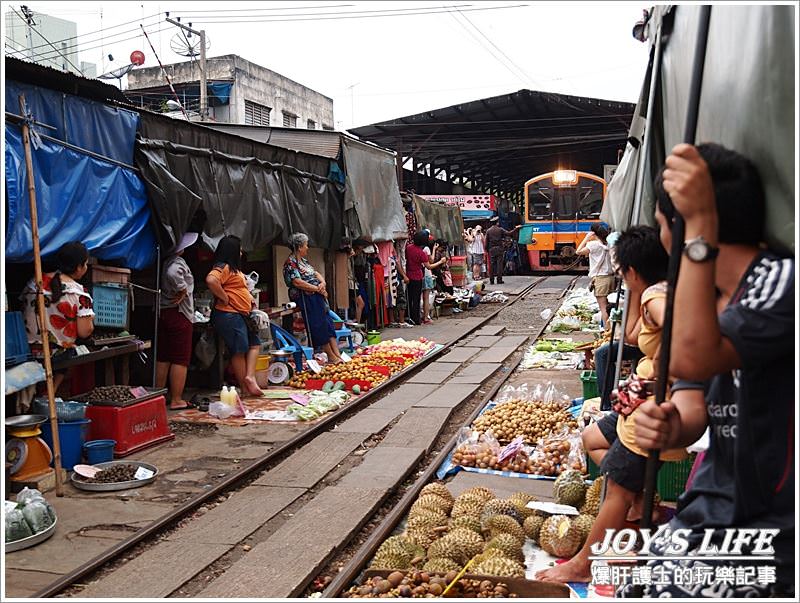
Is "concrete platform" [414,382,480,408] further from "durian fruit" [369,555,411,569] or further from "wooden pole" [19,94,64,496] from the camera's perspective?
"durian fruit" [369,555,411,569]

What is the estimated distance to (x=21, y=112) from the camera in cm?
626

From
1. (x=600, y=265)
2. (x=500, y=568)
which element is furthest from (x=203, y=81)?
(x=500, y=568)

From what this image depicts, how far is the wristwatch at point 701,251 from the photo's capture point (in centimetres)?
212

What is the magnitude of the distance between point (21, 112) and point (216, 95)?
2221 centimetres

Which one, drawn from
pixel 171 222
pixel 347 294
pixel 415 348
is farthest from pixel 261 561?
pixel 347 294

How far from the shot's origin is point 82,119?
7297 mm

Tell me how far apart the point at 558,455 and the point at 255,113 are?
82.3ft

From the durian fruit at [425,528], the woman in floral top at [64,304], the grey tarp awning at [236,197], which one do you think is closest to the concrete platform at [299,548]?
the durian fruit at [425,528]

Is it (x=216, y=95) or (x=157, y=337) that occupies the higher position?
(x=216, y=95)

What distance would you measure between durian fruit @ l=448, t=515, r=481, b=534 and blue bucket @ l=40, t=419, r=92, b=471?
3.63m

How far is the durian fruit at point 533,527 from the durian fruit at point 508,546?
1.06 feet

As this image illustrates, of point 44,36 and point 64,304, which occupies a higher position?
point 44,36

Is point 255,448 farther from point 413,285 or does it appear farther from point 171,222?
point 413,285

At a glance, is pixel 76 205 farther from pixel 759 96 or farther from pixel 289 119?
pixel 289 119
